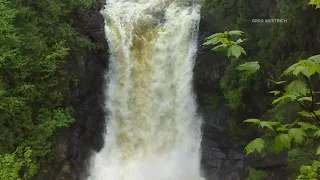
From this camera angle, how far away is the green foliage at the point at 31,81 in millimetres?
8375

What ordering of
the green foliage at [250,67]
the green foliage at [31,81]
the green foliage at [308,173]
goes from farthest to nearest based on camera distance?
1. the green foliage at [31,81]
2. the green foliage at [308,173]
3. the green foliage at [250,67]

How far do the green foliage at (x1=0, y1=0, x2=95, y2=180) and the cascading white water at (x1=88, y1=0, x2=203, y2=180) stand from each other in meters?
1.82

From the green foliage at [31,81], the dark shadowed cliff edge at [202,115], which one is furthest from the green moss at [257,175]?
the green foliage at [31,81]

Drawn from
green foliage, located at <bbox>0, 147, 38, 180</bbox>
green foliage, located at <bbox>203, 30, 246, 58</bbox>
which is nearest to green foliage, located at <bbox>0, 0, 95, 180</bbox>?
green foliage, located at <bbox>0, 147, 38, 180</bbox>

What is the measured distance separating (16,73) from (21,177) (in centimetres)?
284

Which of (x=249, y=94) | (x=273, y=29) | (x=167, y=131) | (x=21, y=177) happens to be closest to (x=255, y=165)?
(x=249, y=94)

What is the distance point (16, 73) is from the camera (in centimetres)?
888

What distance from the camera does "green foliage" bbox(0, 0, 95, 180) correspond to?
27.5 feet

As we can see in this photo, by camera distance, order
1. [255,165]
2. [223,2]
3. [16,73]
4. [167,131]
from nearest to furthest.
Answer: [16,73] → [255,165] → [223,2] → [167,131]

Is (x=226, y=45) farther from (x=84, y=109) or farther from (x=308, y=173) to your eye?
(x=84, y=109)

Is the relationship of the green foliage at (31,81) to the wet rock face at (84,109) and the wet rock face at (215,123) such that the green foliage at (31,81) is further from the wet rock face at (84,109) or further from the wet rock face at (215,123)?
the wet rock face at (215,123)

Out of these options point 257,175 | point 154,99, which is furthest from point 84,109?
point 257,175

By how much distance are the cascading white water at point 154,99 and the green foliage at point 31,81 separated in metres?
1.82

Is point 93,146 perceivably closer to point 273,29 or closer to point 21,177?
point 21,177
